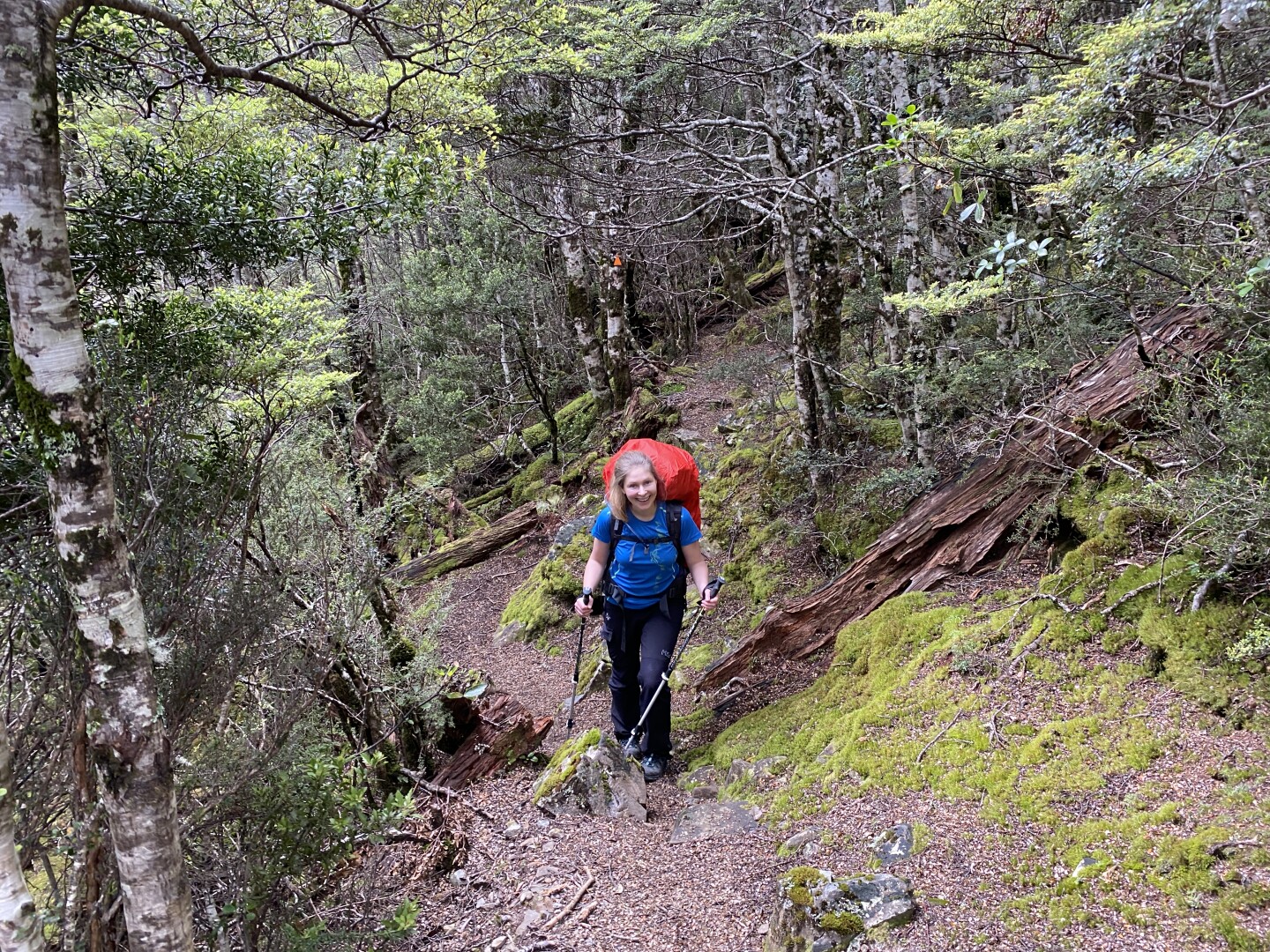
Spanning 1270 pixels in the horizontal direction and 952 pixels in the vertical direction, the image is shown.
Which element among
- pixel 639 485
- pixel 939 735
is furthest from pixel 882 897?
pixel 639 485

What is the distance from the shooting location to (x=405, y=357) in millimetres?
17906

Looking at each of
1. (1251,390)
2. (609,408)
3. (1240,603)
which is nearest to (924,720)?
(1240,603)

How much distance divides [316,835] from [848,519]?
537 centimetres

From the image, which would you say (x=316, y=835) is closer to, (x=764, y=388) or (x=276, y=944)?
(x=276, y=944)

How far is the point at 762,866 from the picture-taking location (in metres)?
3.54

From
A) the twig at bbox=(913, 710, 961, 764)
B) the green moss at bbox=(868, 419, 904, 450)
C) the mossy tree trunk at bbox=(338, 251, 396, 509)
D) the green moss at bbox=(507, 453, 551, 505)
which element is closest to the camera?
the twig at bbox=(913, 710, 961, 764)

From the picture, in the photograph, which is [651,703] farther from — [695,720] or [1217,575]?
[1217,575]

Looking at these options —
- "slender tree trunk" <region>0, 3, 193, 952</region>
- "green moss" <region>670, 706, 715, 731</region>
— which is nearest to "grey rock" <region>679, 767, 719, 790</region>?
"green moss" <region>670, 706, 715, 731</region>

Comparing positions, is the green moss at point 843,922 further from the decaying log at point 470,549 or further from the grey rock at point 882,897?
the decaying log at point 470,549

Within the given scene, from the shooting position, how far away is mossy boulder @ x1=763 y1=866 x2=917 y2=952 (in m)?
2.71

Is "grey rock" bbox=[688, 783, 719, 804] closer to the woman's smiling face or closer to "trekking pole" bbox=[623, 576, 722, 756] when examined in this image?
"trekking pole" bbox=[623, 576, 722, 756]

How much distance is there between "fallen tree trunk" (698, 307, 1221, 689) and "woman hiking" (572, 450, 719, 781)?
4.26ft

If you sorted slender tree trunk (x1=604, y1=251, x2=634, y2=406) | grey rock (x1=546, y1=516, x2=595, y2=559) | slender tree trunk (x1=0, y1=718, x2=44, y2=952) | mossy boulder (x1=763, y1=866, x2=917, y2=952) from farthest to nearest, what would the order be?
slender tree trunk (x1=604, y1=251, x2=634, y2=406)
grey rock (x1=546, y1=516, x2=595, y2=559)
mossy boulder (x1=763, y1=866, x2=917, y2=952)
slender tree trunk (x1=0, y1=718, x2=44, y2=952)

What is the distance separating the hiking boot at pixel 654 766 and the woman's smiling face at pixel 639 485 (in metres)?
1.93
